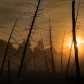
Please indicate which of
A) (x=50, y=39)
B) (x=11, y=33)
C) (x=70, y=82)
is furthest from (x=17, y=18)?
(x=50, y=39)

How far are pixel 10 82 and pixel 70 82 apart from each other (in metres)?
10.5

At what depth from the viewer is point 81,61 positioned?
7375 cm

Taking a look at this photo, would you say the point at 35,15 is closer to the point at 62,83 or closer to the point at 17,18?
the point at 17,18

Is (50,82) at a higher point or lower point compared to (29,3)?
lower


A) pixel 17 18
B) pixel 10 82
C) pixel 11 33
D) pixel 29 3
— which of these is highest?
pixel 29 3

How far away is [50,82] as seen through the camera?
18.3 meters

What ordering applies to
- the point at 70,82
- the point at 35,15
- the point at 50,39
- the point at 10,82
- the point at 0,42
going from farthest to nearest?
the point at 0,42
the point at 50,39
the point at 10,82
the point at 35,15
the point at 70,82

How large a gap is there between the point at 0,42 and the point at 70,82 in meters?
57.2

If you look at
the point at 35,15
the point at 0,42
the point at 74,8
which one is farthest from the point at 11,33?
the point at 0,42

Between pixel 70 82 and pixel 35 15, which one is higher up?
pixel 35 15

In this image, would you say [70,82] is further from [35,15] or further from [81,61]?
[81,61]

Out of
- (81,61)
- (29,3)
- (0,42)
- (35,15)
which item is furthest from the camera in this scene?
(81,61)

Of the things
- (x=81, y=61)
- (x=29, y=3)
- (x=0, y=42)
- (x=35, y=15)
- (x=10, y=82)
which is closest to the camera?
(x=29, y=3)

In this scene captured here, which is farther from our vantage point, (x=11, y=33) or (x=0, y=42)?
(x=0, y=42)
